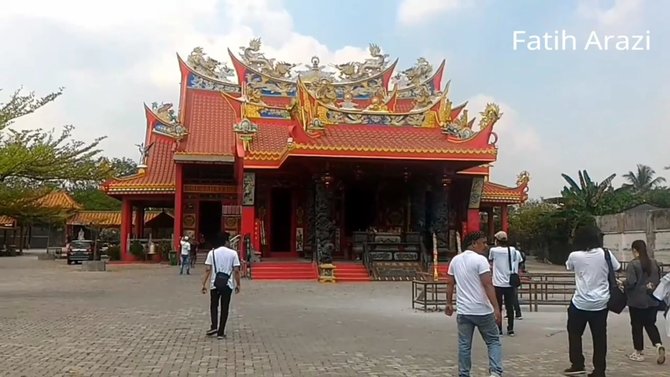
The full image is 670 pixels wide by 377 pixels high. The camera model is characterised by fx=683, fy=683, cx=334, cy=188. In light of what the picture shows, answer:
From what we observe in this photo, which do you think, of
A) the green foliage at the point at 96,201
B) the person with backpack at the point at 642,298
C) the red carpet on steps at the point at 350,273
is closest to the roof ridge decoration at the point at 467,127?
the red carpet on steps at the point at 350,273

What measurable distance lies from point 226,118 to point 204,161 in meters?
4.47

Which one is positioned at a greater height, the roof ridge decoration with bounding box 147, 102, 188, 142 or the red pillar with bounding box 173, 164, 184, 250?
the roof ridge decoration with bounding box 147, 102, 188, 142

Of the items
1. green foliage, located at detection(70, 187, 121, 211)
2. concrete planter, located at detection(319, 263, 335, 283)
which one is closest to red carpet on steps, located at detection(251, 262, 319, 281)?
concrete planter, located at detection(319, 263, 335, 283)

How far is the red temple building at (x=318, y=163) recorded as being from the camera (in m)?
21.0

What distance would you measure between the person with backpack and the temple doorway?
17069 millimetres

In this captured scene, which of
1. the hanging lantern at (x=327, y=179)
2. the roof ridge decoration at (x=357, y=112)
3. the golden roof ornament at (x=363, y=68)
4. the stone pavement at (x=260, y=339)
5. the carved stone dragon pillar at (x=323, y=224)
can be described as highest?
the golden roof ornament at (x=363, y=68)

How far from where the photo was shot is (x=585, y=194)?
111ft

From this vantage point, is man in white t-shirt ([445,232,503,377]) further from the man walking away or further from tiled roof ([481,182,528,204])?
tiled roof ([481,182,528,204])

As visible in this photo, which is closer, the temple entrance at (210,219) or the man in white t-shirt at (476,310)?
the man in white t-shirt at (476,310)

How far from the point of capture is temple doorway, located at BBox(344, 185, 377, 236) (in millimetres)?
24438

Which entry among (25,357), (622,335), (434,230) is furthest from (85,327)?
(434,230)

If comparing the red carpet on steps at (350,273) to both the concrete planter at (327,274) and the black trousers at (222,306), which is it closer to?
the concrete planter at (327,274)

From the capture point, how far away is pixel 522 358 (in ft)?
24.6

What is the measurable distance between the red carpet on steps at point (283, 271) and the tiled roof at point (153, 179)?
9317mm
